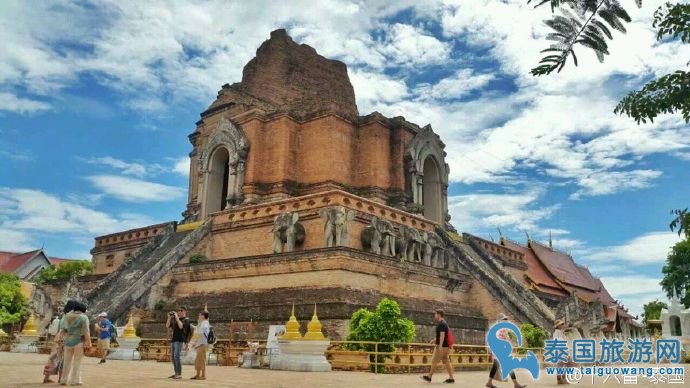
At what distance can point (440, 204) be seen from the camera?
28859mm

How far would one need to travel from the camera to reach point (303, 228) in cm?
2092

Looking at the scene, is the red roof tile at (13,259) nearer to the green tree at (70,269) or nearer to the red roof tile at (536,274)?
the green tree at (70,269)

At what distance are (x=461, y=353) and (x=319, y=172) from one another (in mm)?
12348

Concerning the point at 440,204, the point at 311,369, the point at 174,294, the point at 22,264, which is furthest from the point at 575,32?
the point at 22,264

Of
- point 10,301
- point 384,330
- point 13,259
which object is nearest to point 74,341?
point 384,330

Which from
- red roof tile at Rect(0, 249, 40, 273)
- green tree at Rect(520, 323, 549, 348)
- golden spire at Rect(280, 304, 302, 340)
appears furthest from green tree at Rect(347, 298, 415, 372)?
red roof tile at Rect(0, 249, 40, 273)

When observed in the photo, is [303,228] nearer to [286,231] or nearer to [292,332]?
[286,231]

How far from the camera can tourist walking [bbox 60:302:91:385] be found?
8.67 m

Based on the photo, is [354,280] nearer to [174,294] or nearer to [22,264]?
[174,294]

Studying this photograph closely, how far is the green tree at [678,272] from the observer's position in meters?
37.3

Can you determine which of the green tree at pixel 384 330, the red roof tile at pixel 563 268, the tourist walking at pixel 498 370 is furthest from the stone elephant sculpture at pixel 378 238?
the red roof tile at pixel 563 268

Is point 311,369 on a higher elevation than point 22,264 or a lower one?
lower

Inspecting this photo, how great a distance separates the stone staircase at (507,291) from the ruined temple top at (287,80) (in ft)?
27.1

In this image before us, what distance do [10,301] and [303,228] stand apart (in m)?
19.5
